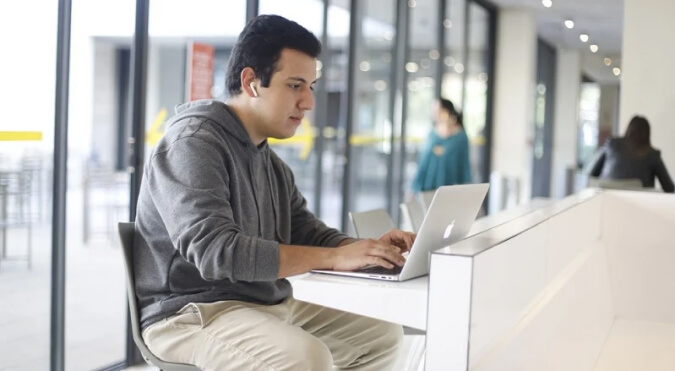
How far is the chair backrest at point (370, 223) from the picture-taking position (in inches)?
126

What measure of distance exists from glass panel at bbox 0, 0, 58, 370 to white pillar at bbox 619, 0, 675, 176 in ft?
20.8

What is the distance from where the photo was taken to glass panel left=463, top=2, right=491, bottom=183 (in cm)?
1185

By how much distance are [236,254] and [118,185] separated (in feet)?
15.2

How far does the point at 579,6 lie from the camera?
11.6 metres

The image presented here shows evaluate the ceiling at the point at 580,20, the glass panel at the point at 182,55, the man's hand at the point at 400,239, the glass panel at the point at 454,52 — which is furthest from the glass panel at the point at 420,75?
the man's hand at the point at 400,239

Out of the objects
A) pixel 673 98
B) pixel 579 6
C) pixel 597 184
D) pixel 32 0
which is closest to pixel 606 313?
pixel 597 184

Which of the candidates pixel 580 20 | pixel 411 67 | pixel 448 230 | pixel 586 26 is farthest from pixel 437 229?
pixel 586 26

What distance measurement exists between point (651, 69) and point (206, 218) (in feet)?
24.4

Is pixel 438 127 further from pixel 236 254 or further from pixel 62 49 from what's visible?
pixel 236 254

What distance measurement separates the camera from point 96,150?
5934 mm

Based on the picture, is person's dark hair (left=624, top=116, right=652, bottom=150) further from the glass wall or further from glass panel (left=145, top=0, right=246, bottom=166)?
glass panel (left=145, top=0, right=246, bottom=166)

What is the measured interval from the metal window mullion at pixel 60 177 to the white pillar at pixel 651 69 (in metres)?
6.26

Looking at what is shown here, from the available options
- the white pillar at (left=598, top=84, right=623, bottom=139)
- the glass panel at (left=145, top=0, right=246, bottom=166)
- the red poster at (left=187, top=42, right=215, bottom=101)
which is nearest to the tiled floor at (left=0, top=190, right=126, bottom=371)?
the glass panel at (left=145, top=0, right=246, bottom=166)

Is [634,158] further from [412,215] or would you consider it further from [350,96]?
[412,215]
